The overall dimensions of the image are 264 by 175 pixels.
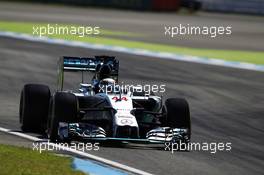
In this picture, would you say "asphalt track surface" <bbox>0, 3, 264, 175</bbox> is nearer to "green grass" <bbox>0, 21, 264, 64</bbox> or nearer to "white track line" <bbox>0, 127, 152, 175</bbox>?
"white track line" <bbox>0, 127, 152, 175</bbox>

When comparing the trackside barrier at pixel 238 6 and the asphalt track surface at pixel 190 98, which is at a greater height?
the trackside barrier at pixel 238 6

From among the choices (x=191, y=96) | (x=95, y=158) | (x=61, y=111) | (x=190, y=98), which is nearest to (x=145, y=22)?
(x=191, y=96)

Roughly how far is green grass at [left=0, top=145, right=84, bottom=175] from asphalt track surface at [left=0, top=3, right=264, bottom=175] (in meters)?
0.92

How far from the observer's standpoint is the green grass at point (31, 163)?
36.1 feet

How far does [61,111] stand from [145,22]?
35746 mm

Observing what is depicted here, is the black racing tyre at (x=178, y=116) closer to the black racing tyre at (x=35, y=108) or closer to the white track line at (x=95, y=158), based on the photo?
the white track line at (x=95, y=158)

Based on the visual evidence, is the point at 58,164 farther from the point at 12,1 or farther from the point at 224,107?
the point at 12,1

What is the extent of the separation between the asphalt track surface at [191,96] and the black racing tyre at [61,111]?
461 millimetres

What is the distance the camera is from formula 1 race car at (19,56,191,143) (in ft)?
43.8

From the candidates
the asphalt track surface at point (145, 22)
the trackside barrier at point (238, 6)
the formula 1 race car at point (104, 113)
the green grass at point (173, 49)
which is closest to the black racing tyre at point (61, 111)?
the formula 1 race car at point (104, 113)

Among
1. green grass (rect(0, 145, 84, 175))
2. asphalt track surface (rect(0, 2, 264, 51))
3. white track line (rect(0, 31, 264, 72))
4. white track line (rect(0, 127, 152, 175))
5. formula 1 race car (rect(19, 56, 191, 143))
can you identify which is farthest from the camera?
asphalt track surface (rect(0, 2, 264, 51))

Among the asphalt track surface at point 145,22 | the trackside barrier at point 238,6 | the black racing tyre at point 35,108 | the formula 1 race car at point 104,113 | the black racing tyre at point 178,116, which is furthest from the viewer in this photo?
the trackside barrier at point 238,6

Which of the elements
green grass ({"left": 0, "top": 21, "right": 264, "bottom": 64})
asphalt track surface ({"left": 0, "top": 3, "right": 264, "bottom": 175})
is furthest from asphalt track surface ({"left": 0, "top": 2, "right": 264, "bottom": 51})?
green grass ({"left": 0, "top": 21, "right": 264, "bottom": 64})

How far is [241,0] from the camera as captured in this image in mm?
67875
